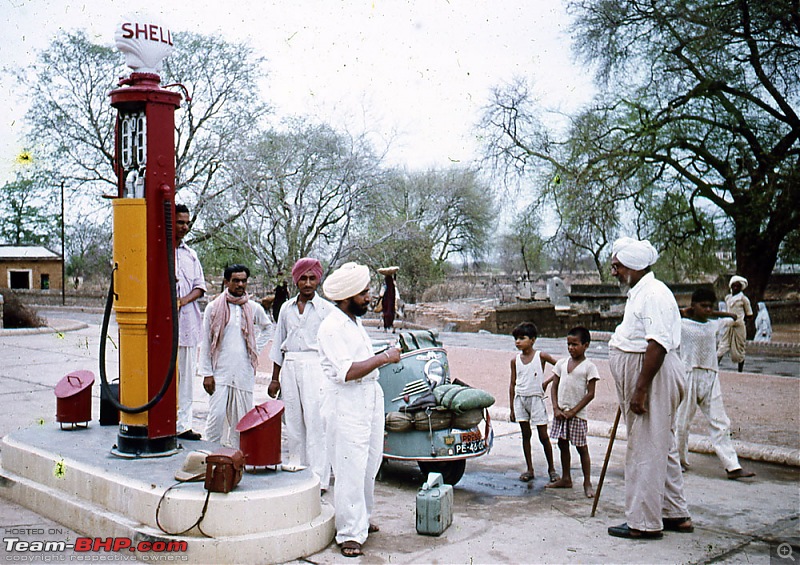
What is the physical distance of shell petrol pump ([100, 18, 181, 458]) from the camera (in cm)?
577

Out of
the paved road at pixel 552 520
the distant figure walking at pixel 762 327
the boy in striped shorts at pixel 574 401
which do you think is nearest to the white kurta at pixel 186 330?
the paved road at pixel 552 520

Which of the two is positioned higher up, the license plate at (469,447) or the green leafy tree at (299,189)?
the green leafy tree at (299,189)

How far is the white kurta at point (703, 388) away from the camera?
733 centimetres

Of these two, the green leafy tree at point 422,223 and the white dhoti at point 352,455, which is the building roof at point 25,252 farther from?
the white dhoti at point 352,455

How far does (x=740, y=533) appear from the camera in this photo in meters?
5.66

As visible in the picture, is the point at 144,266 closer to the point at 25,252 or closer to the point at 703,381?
the point at 703,381

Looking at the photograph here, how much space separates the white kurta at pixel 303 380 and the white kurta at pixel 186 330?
68 cm

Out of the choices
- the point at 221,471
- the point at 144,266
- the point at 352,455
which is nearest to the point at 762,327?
the point at 352,455

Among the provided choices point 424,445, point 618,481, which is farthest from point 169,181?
point 618,481

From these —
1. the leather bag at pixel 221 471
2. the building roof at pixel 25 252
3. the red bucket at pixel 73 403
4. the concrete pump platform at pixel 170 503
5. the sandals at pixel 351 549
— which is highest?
the building roof at pixel 25 252

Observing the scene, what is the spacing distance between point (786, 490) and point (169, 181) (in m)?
5.46

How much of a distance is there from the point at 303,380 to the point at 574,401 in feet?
7.14

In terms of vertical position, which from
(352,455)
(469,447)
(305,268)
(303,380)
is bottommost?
(469,447)

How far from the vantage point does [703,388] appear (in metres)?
A: 7.40
